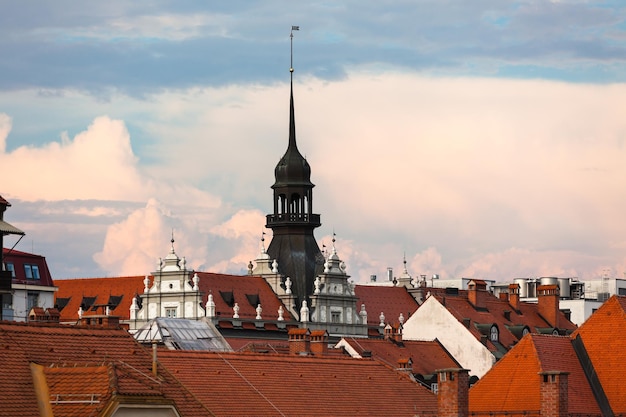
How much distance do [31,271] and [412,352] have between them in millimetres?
28086

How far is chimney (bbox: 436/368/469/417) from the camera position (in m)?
65.3

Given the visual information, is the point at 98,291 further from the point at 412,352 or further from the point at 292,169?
the point at 412,352

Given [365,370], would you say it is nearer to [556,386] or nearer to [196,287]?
A: [556,386]

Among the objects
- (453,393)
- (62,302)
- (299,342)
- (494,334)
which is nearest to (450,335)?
(494,334)

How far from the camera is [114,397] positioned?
4525cm

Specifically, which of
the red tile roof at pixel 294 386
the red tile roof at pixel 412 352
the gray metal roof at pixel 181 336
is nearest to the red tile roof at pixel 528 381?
the red tile roof at pixel 294 386

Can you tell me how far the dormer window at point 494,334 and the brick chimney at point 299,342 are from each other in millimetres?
49377

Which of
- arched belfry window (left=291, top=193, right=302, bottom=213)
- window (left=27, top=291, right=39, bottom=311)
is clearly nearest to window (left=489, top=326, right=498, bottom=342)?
arched belfry window (left=291, top=193, right=302, bottom=213)

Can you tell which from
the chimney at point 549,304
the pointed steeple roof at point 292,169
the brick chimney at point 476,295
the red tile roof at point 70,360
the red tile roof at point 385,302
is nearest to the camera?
the red tile roof at point 70,360

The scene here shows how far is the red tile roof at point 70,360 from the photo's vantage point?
151ft

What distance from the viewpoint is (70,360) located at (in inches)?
1934

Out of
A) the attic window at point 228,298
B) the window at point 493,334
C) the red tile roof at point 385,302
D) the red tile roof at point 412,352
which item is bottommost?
the red tile roof at point 412,352

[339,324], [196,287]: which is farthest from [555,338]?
[339,324]

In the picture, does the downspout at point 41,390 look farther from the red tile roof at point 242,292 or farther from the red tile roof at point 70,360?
the red tile roof at point 242,292
